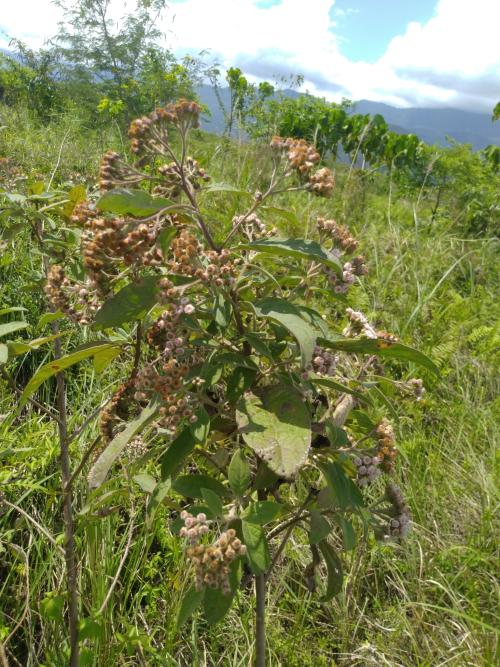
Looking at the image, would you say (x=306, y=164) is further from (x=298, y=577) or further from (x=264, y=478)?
(x=298, y=577)

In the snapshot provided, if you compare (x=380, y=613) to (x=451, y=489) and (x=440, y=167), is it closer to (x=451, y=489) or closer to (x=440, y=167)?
(x=451, y=489)

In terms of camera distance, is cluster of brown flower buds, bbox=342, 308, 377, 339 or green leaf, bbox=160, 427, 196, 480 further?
cluster of brown flower buds, bbox=342, 308, 377, 339

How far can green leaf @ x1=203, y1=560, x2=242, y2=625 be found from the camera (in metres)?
0.84

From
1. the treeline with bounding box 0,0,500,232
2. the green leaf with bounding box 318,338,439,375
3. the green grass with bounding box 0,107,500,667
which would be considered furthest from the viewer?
the treeline with bounding box 0,0,500,232

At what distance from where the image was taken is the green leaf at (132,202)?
0.80 metres

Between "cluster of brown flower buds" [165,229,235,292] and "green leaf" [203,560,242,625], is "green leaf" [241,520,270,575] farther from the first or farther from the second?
"cluster of brown flower buds" [165,229,235,292]

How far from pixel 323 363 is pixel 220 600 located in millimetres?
431

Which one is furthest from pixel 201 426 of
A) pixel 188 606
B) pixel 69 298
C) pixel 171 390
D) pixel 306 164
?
pixel 306 164

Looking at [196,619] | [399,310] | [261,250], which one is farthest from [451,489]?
[261,250]

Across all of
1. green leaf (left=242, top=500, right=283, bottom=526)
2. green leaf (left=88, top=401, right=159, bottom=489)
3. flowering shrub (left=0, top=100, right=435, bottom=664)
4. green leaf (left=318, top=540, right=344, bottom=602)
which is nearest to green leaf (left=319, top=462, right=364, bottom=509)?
flowering shrub (left=0, top=100, right=435, bottom=664)

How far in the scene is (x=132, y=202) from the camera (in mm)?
817

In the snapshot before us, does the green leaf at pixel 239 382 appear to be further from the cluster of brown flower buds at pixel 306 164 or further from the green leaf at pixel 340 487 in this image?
the cluster of brown flower buds at pixel 306 164

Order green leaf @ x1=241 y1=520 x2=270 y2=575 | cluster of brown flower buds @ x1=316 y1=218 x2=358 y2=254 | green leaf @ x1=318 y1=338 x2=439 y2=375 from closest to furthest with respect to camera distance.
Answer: green leaf @ x1=241 y1=520 x2=270 y2=575 < green leaf @ x1=318 y1=338 x2=439 y2=375 < cluster of brown flower buds @ x1=316 y1=218 x2=358 y2=254

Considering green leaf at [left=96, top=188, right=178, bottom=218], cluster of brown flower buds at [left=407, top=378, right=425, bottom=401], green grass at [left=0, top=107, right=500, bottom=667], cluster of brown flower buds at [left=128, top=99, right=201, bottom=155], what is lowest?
green grass at [left=0, top=107, right=500, bottom=667]
